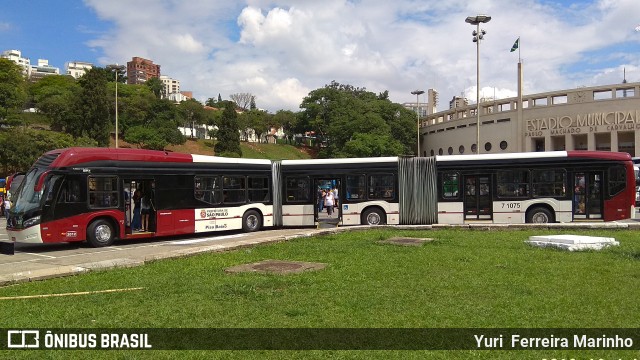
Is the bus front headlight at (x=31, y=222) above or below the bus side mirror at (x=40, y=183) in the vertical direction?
below

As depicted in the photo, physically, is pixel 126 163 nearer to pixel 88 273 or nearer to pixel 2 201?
pixel 88 273

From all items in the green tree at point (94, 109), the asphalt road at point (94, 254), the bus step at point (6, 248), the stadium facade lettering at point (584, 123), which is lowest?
the asphalt road at point (94, 254)

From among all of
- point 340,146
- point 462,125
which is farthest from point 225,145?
point 462,125

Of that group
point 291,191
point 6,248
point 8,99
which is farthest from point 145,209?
point 8,99

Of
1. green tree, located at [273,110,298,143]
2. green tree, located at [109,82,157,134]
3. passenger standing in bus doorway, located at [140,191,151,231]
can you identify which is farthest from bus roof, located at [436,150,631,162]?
green tree, located at [273,110,298,143]

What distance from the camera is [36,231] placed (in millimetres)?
14867

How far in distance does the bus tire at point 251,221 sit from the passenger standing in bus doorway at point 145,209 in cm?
397

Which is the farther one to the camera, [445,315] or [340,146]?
[340,146]

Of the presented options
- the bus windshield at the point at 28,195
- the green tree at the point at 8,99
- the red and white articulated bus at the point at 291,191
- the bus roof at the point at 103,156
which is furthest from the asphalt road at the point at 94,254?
the green tree at the point at 8,99

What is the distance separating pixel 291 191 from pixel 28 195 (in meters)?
9.82

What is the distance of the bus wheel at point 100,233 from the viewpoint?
1596 cm

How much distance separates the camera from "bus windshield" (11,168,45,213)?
15.1m

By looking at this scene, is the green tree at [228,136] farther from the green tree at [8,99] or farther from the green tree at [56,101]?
the green tree at [8,99]

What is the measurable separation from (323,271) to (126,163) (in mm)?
10084
